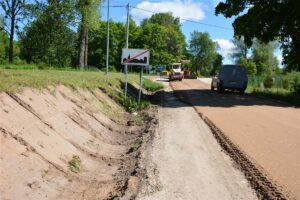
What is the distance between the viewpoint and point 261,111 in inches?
800

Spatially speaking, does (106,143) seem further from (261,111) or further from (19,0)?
(19,0)

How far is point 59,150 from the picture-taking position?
8930mm

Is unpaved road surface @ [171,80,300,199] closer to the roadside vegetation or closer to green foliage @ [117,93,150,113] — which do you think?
green foliage @ [117,93,150,113]

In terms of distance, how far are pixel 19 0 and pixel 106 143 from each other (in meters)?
42.5

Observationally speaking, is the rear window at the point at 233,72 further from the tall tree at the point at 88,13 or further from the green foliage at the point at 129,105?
the tall tree at the point at 88,13

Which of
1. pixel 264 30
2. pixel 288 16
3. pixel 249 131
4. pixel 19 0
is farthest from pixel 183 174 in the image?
pixel 19 0

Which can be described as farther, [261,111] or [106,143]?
[261,111]

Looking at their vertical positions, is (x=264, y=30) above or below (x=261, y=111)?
above

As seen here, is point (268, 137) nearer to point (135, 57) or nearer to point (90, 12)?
point (135, 57)

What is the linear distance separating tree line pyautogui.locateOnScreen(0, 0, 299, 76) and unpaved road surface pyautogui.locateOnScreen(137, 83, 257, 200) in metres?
20.1

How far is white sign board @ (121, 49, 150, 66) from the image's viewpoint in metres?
21.0

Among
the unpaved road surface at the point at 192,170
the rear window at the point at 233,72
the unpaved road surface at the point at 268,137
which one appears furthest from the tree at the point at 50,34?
the unpaved road surface at the point at 192,170

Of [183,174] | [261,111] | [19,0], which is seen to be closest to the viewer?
[183,174]

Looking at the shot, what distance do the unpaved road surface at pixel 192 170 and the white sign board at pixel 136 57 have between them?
6833mm
